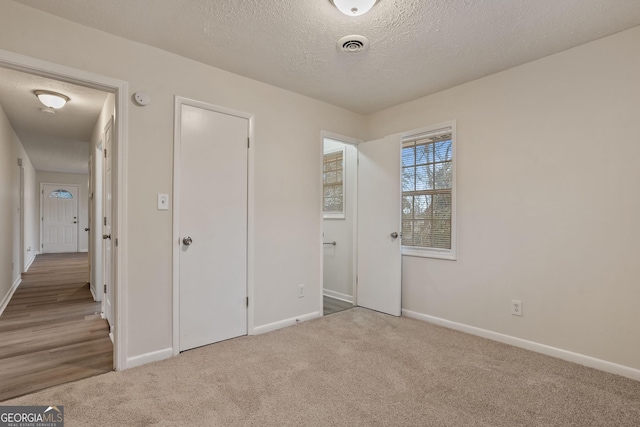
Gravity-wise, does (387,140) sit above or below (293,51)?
below

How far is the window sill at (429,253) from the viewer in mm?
3174

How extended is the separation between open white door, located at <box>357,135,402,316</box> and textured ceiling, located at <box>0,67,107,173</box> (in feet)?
9.71

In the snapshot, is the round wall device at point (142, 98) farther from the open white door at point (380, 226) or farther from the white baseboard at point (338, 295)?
the white baseboard at point (338, 295)

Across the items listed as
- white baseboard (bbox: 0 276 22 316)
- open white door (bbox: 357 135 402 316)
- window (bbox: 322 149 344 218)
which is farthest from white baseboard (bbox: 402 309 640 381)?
white baseboard (bbox: 0 276 22 316)

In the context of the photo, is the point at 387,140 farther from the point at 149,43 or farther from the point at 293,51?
the point at 149,43

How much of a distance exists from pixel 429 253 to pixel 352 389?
1.80 metres

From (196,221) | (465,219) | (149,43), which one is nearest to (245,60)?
(149,43)

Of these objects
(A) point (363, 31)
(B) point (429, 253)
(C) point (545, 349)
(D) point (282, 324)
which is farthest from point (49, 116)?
(C) point (545, 349)

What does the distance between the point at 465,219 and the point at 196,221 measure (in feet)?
8.25

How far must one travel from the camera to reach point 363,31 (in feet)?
7.11

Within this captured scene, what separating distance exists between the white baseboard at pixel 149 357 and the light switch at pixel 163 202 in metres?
1.10

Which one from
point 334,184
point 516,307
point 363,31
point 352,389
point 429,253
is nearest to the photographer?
point 352,389

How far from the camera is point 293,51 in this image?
2.45m
